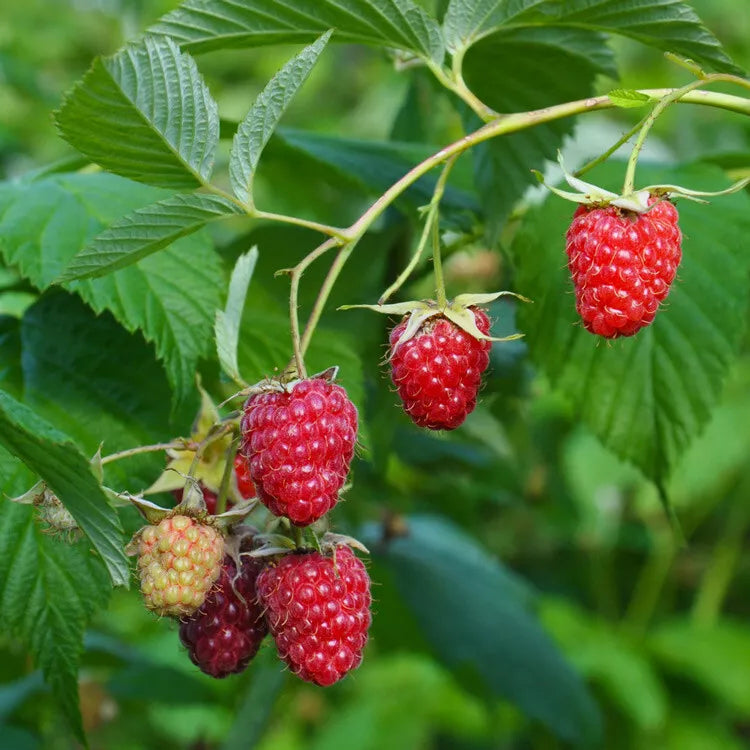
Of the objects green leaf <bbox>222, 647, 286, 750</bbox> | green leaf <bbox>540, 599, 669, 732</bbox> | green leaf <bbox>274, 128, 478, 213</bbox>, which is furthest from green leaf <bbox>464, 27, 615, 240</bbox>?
green leaf <bbox>540, 599, 669, 732</bbox>

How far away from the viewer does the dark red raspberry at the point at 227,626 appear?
850 millimetres

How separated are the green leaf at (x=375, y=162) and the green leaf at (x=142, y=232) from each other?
16.7 inches

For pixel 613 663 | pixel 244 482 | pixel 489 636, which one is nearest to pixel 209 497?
pixel 244 482

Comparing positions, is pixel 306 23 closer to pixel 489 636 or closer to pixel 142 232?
pixel 142 232

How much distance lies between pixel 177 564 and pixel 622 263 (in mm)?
379

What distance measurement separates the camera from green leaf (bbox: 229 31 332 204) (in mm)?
764

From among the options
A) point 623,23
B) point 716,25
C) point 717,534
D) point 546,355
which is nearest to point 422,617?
point 546,355

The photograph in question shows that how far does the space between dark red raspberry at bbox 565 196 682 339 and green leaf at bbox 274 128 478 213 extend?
14.8 inches

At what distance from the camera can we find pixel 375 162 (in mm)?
1316

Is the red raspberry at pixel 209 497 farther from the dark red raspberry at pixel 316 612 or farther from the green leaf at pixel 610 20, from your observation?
the green leaf at pixel 610 20

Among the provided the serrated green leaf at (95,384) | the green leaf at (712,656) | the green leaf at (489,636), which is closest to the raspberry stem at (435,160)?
the serrated green leaf at (95,384)

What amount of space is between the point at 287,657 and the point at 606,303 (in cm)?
36

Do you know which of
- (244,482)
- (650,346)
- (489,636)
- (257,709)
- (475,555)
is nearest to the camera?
(244,482)

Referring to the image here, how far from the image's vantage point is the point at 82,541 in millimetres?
926
